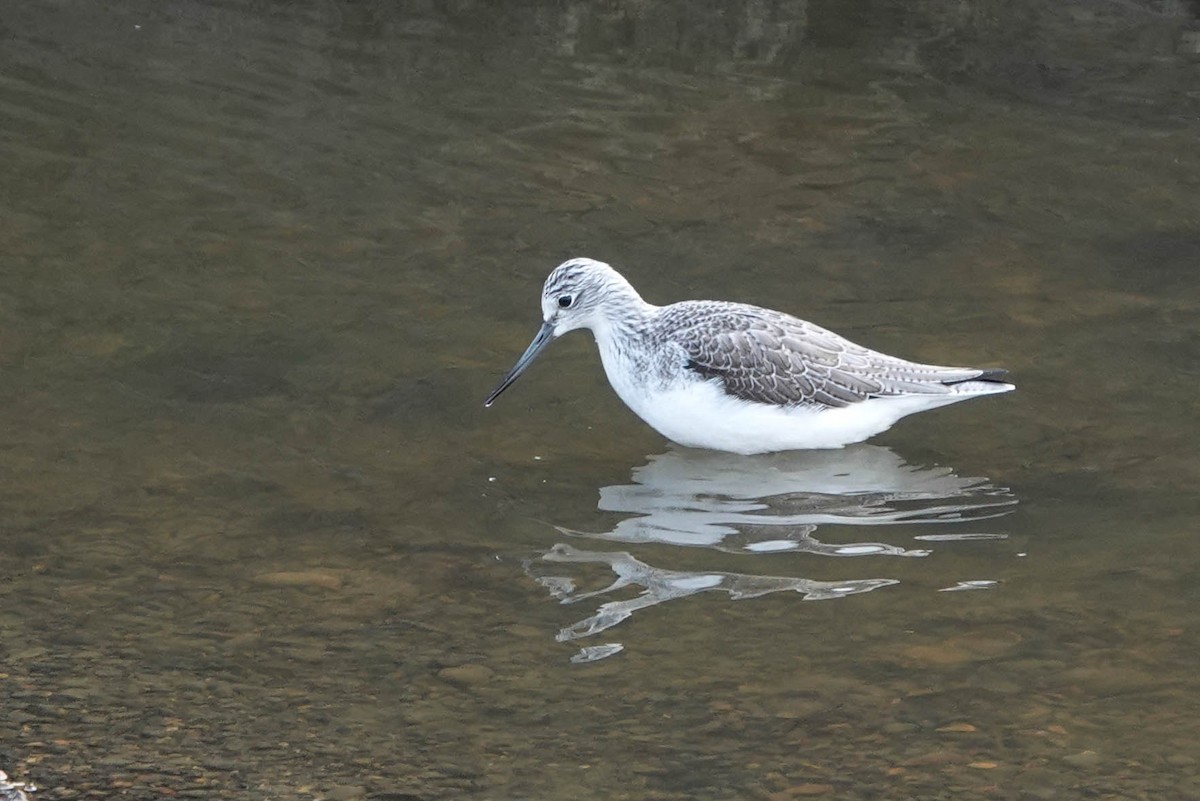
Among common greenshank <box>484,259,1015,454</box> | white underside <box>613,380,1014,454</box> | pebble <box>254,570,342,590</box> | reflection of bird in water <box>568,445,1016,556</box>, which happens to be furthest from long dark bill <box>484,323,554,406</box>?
pebble <box>254,570,342,590</box>

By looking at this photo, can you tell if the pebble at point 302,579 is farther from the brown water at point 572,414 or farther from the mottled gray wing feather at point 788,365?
the mottled gray wing feather at point 788,365

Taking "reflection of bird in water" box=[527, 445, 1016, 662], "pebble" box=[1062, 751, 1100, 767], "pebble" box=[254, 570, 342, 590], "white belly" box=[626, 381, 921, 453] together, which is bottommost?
"pebble" box=[1062, 751, 1100, 767]

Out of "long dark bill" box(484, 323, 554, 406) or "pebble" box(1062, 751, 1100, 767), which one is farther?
"long dark bill" box(484, 323, 554, 406)

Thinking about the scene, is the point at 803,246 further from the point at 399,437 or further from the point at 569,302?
the point at 399,437

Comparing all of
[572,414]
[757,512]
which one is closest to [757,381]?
[757,512]

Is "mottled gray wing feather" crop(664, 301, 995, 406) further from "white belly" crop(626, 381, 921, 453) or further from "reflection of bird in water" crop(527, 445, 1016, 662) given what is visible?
"reflection of bird in water" crop(527, 445, 1016, 662)

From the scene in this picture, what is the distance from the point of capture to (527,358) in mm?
8523

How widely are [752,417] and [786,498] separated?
522 millimetres

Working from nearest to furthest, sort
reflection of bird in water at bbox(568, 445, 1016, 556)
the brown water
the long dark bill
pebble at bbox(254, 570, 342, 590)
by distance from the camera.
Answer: the brown water → pebble at bbox(254, 570, 342, 590) → reflection of bird in water at bbox(568, 445, 1016, 556) → the long dark bill

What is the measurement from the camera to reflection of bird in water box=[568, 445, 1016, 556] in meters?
7.46

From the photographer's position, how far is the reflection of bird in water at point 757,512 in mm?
6906

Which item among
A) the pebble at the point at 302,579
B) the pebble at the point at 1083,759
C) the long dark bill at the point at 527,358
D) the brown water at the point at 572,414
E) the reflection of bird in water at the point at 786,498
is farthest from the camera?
the long dark bill at the point at 527,358

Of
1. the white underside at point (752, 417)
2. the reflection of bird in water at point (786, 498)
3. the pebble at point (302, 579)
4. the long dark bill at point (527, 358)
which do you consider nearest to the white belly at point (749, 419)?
the white underside at point (752, 417)

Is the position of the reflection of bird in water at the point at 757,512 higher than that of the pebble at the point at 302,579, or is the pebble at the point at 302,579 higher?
the reflection of bird in water at the point at 757,512
